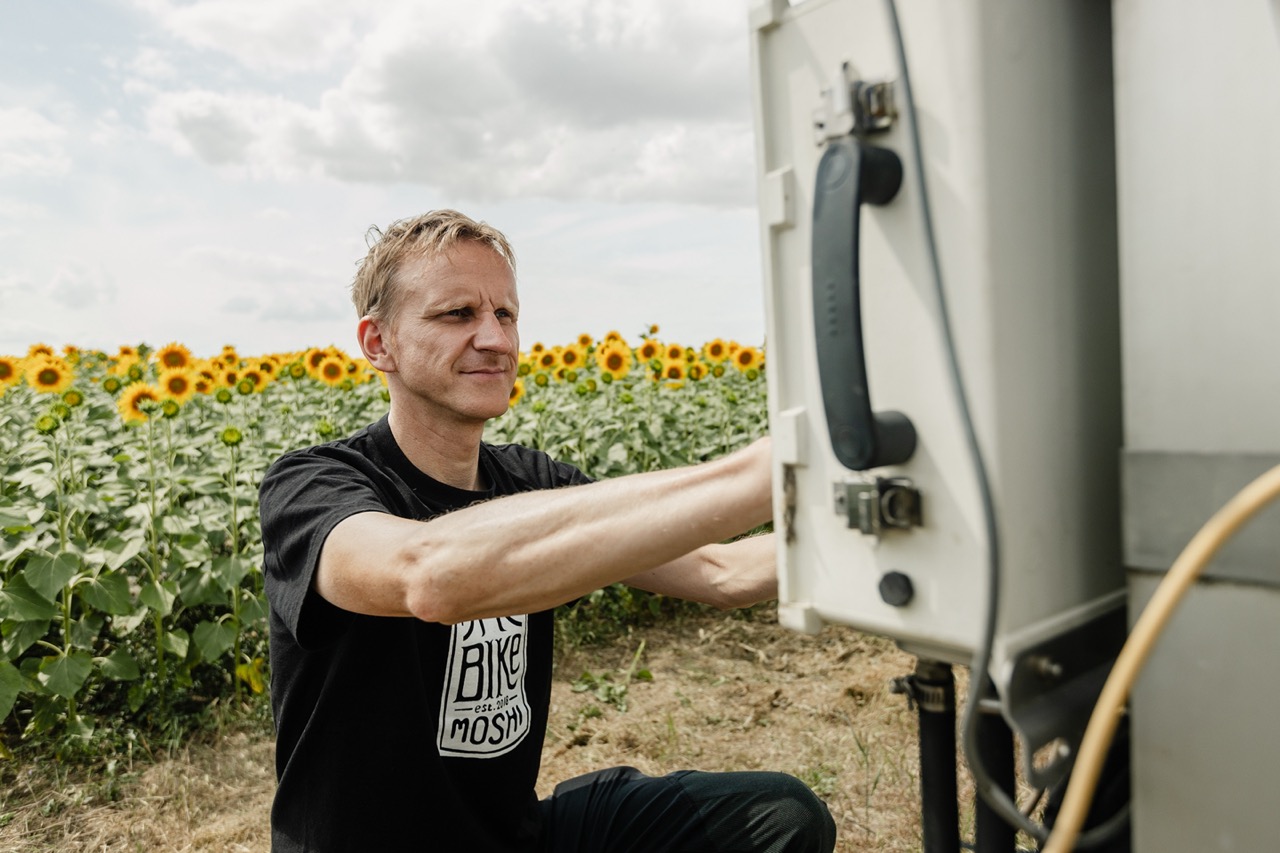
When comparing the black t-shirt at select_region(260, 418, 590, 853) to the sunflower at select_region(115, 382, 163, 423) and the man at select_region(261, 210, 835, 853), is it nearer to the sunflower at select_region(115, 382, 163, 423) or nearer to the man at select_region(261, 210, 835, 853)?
the man at select_region(261, 210, 835, 853)

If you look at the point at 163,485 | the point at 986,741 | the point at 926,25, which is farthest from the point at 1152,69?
the point at 163,485

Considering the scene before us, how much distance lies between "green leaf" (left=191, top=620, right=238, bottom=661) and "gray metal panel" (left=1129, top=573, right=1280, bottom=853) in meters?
3.50

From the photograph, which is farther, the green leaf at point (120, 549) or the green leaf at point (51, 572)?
the green leaf at point (120, 549)

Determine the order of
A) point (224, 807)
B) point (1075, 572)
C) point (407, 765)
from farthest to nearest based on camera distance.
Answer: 1. point (224, 807)
2. point (407, 765)
3. point (1075, 572)

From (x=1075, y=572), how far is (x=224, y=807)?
3.29 meters

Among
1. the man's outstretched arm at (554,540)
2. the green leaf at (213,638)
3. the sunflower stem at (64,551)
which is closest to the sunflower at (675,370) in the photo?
the green leaf at (213,638)

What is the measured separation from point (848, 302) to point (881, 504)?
0.67 ft

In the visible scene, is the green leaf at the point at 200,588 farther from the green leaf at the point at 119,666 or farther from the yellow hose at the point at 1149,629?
the yellow hose at the point at 1149,629

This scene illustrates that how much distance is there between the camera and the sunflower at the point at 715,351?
23.5ft

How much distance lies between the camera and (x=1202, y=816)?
958mm

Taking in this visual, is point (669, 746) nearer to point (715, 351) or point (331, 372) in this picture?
point (331, 372)

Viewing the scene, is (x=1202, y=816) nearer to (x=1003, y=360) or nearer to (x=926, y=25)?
(x=1003, y=360)

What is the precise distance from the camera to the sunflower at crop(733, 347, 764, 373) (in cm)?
717

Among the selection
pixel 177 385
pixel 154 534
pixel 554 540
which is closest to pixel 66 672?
pixel 154 534
